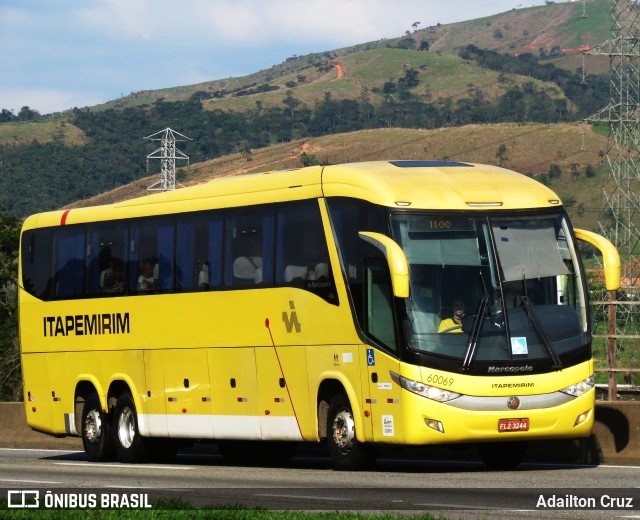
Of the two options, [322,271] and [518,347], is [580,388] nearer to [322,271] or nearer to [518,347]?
[518,347]

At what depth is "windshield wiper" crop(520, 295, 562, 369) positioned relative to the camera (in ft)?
58.8

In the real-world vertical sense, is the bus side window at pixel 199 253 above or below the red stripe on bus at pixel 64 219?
below

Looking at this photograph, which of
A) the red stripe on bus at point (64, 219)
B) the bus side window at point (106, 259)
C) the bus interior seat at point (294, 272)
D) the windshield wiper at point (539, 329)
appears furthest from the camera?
the red stripe on bus at point (64, 219)

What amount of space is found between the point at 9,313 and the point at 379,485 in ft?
125

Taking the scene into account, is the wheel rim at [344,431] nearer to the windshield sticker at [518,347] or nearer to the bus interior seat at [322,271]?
the bus interior seat at [322,271]

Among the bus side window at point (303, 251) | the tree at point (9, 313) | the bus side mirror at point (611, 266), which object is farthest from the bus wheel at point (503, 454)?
the tree at point (9, 313)

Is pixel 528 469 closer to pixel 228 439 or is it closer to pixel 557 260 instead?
pixel 557 260

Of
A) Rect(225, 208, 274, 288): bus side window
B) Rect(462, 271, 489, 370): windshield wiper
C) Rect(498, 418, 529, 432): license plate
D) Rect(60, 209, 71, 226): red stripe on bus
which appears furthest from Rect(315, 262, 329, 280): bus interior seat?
Rect(60, 209, 71, 226): red stripe on bus

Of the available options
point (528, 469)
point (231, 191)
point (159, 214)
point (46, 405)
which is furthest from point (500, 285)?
point (46, 405)

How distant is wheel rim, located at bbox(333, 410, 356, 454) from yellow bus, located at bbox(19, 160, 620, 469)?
0.04 meters

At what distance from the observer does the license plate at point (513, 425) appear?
17.6 meters

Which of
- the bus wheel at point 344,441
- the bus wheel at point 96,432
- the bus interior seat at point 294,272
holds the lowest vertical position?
the bus wheel at point 96,432

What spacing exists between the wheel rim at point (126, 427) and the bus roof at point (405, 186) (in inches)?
171

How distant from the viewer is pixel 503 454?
766 inches
